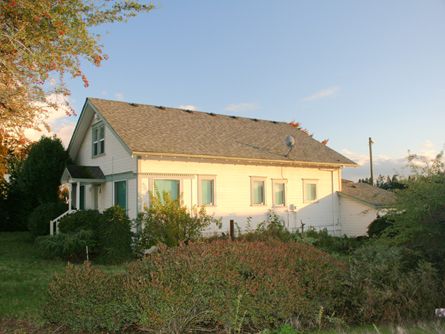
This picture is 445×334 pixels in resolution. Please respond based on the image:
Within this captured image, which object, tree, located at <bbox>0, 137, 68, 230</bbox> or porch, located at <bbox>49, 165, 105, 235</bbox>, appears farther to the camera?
tree, located at <bbox>0, 137, 68, 230</bbox>

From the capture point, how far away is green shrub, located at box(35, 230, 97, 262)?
56.1ft

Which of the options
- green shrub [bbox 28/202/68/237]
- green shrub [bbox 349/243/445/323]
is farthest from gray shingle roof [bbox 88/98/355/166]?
green shrub [bbox 349/243/445/323]

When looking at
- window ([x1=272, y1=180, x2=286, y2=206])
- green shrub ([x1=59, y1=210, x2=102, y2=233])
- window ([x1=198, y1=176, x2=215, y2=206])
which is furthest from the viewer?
window ([x1=272, y1=180, x2=286, y2=206])

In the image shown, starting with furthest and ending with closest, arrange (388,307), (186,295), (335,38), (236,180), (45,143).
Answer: (45,143)
(236,180)
(335,38)
(388,307)
(186,295)

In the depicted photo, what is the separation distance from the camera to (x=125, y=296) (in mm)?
6363

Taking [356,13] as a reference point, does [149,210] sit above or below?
below

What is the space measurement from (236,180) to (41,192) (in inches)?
440

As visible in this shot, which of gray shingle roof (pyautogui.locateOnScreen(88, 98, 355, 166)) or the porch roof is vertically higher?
gray shingle roof (pyautogui.locateOnScreen(88, 98, 355, 166))

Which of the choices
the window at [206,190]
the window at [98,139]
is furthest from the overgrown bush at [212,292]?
the window at [98,139]

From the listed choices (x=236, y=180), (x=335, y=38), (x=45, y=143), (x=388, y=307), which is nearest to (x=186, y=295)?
(x=388, y=307)

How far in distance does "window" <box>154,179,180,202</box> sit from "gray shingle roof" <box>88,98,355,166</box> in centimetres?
134

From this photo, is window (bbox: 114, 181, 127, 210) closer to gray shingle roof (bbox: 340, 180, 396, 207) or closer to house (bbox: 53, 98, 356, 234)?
house (bbox: 53, 98, 356, 234)

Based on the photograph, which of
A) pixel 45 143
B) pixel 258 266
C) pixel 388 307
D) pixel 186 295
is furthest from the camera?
pixel 45 143

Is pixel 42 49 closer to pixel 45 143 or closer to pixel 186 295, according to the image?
pixel 186 295
